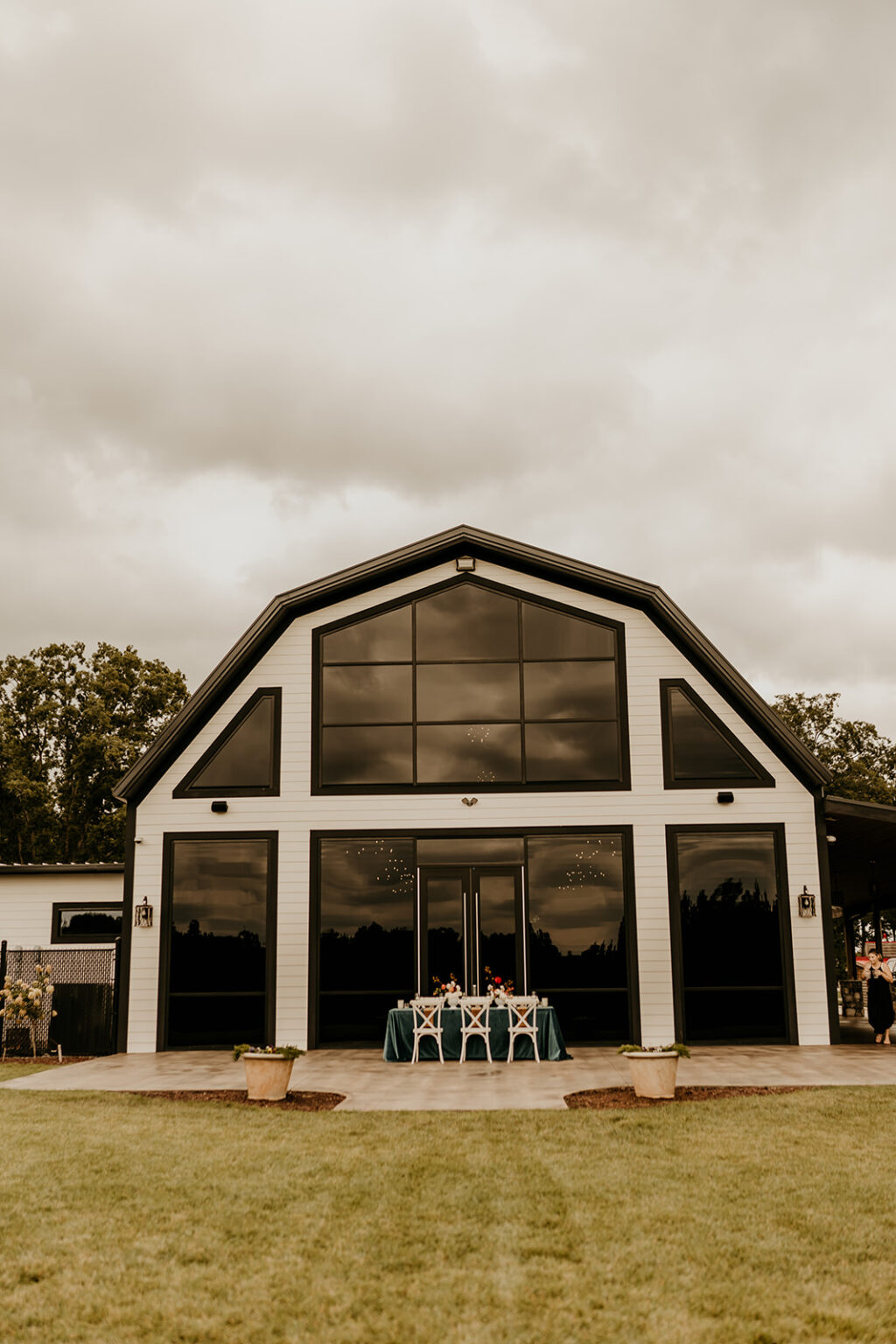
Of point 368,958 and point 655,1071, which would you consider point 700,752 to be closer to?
point 368,958

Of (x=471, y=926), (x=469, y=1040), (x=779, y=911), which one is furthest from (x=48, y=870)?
(x=779, y=911)

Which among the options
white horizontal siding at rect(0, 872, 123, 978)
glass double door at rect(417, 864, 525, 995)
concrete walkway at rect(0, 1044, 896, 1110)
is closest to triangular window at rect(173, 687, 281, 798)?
glass double door at rect(417, 864, 525, 995)

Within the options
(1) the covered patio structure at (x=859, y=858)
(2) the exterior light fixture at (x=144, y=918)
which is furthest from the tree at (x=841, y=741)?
(2) the exterior light fixture at (x=144, y=918)

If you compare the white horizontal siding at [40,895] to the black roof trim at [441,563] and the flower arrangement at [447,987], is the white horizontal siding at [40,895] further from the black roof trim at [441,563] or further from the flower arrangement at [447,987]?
the flower arrangement at [447,987]

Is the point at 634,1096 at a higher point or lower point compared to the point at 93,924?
lower

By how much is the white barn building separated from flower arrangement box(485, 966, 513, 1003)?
0.16 m

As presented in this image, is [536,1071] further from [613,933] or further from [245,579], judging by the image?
[245,579]

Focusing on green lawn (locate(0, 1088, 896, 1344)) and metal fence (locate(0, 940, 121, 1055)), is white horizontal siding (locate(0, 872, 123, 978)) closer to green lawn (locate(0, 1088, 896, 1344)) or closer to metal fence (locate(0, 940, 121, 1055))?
metal fence (locate(0, 940, 121, 1055))

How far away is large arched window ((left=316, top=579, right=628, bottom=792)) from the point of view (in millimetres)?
14086

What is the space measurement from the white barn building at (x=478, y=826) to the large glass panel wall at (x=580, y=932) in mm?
26

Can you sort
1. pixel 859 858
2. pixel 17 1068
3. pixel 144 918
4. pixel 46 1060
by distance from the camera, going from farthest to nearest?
1. pixel 859 858
2. pixel 144 918
3. pixel 46 1060
4. pixel 17 1068

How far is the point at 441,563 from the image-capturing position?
48.6 feet

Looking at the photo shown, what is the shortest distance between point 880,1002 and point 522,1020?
17.6 feet

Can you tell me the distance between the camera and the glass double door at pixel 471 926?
44.2 feet
